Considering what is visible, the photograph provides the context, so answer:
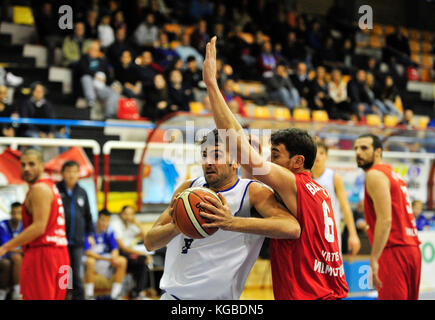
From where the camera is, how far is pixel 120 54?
35.6 feet

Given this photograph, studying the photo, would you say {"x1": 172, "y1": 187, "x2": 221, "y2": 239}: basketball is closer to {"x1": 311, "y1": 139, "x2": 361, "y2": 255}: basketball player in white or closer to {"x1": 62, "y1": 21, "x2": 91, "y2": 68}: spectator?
{"x1": 311, "y1": 139, "x2": 361, "y2": 255}: basketball player in white

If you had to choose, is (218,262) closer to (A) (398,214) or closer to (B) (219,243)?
(B) (219,243)

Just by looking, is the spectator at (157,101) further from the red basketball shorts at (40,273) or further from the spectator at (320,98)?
the red basketball shorts at (40,273)

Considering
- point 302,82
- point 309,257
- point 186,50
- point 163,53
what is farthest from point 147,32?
point 309,257

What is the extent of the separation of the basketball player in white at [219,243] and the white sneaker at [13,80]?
7.32m

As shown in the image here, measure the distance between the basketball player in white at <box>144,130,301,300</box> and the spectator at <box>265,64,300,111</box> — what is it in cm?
941

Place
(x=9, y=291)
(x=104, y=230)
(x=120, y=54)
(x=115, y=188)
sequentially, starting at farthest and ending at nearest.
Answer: (x=120, y=54) → (x=115, y=188) → (x=104, y=230) → (x=9, y=291)

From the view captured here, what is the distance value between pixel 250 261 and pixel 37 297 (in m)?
2.50

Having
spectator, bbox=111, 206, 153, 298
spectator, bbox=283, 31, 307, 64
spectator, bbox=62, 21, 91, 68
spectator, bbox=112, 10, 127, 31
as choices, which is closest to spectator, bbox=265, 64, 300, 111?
spectator, bbox=283, 31, 307, 64

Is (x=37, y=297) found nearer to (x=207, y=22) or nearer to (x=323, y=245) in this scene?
(x=323, y=245)

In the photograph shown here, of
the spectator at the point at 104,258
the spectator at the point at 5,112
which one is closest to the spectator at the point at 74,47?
the spectator at the point at 5,112

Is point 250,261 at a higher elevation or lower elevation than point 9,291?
higher

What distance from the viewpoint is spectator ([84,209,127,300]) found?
293 inches

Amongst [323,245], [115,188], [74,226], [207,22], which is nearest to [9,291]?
[74,226]
